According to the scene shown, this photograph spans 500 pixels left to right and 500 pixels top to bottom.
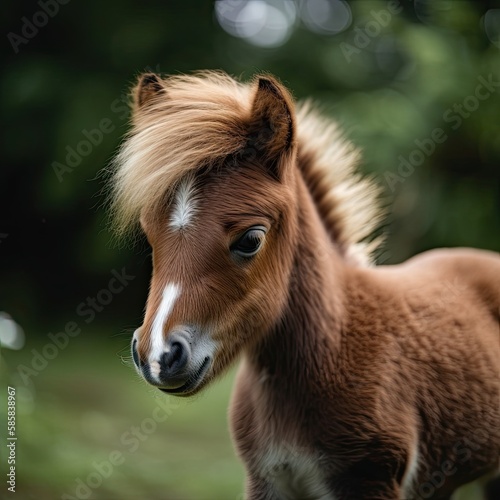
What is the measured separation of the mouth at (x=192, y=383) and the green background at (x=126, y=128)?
3908 millimetres

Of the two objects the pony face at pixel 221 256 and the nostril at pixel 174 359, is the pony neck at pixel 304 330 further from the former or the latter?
the nostril at pixel 174 359

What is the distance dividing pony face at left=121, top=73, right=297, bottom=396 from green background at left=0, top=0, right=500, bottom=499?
3843mm

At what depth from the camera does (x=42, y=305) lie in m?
8.50

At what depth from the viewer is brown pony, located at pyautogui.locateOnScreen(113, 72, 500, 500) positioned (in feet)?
8.10

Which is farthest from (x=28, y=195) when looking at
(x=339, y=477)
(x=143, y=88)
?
(x=339, y=477)

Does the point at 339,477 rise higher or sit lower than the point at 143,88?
lower

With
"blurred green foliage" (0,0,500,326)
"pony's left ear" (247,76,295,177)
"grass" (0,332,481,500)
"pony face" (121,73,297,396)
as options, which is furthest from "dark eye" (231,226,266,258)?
"blurred green foliage" (0,0,500,326)

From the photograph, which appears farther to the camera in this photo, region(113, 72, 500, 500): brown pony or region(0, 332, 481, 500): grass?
region(0, 332, 481, 500): grass

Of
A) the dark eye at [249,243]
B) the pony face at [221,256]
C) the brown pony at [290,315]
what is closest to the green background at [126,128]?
the brown pony at [290,315]

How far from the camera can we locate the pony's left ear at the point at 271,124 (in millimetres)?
2619

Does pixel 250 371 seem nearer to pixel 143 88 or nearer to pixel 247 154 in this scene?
pixel 247 154

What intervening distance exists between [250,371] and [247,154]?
0.86m

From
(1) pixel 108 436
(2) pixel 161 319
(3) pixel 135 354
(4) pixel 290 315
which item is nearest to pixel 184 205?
(2) pixel 161 319

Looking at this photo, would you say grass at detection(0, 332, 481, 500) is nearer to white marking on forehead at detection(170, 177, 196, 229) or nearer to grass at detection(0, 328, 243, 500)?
grass at detection(0, 328, 243, 500)
